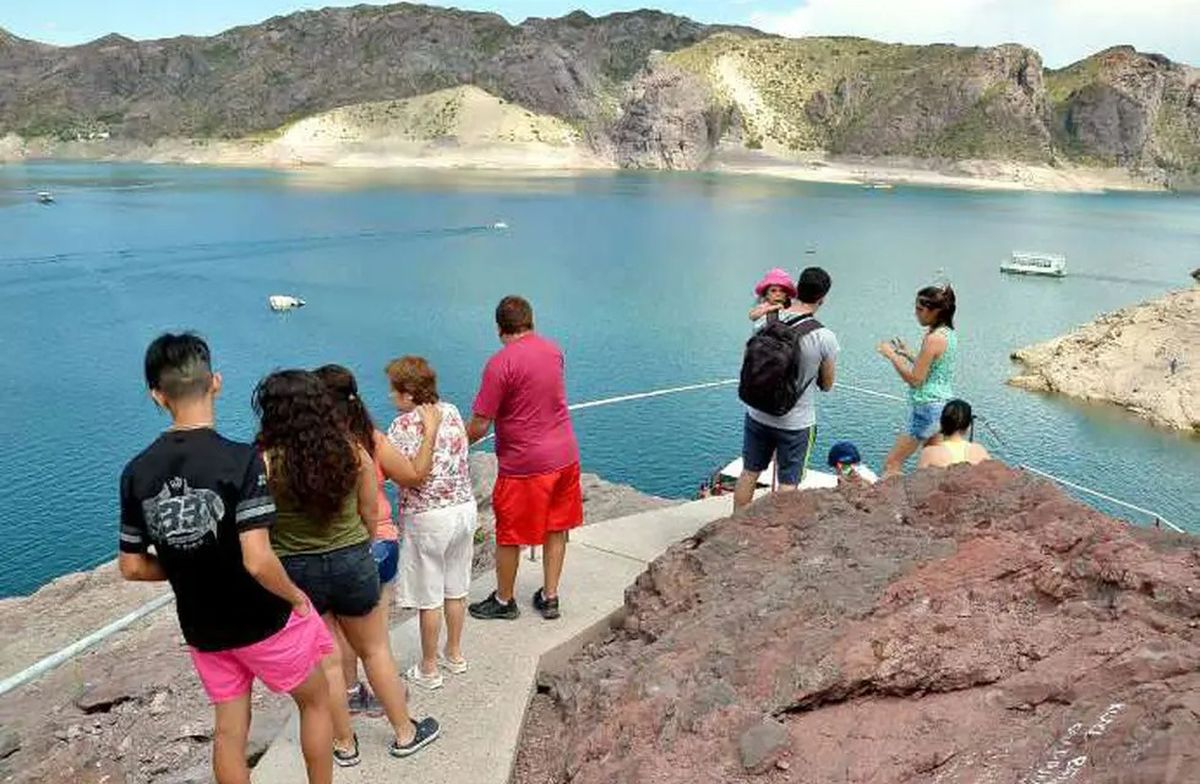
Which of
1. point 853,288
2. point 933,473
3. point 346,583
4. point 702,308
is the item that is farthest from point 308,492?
point 853,288

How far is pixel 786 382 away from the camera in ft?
21.7

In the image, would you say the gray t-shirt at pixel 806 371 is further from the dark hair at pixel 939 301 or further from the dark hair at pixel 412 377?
the dark hair at pixel 412 377

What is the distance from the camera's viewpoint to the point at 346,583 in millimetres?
4375

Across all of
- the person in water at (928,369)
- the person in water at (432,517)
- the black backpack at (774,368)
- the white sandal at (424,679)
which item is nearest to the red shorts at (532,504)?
the person in water at (432,517)

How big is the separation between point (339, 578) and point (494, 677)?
1677 mm

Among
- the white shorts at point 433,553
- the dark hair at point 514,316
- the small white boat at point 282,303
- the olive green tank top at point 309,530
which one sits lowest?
the small white boat at point 282,303

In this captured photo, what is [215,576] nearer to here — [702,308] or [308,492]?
[308,492]

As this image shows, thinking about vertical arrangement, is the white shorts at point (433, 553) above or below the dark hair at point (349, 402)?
below

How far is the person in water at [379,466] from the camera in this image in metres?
4.37

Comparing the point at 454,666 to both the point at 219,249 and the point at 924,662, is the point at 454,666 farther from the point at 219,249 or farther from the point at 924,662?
the point at 219,249

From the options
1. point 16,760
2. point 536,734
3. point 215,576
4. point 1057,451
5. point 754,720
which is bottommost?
point 1057,451

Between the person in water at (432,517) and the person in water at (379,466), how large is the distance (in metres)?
0.08

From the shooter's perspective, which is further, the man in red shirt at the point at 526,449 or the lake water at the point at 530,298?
the lake water at the point at 530,298

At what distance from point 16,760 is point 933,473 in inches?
318
